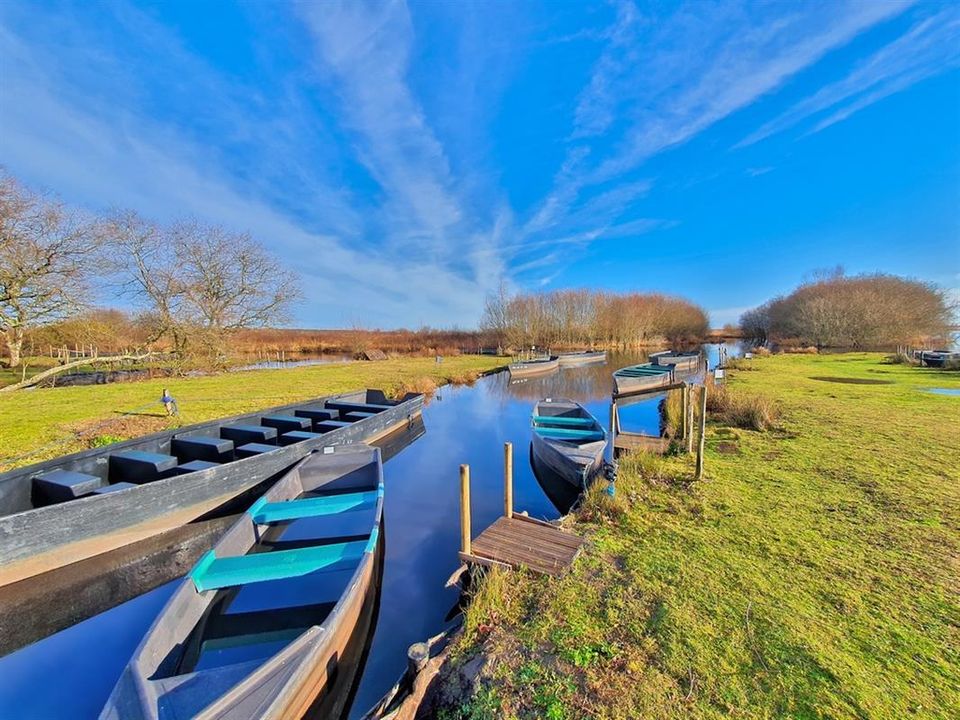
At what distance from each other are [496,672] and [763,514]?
4.91 m

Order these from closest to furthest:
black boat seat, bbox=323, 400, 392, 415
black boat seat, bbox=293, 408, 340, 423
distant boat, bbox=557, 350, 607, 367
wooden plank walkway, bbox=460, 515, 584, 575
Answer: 1. wooden plank walkway, bbox=460, 515, 584, 575
2. black boat seat, bbox=293, 408, 340, 423
3. black boat seat, bbox=323, 400, 392, 415
4. distant boat, bbox=557, 350, 607, 367

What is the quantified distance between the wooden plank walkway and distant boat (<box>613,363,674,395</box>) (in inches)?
505

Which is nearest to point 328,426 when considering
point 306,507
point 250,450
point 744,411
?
point 250,450

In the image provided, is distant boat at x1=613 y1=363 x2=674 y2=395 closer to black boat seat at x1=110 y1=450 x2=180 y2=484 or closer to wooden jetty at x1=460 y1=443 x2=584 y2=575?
wooden jetty at x1=460 y1=443 x2=584 y2=575

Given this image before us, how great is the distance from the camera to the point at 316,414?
11469 millimetres

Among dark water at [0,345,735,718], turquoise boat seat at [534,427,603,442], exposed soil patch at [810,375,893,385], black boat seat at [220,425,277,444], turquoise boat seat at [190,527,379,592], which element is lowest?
dark water at [0,345,735,718]

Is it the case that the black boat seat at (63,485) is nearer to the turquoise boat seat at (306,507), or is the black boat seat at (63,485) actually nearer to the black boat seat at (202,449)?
the black boat seat at (202,449)

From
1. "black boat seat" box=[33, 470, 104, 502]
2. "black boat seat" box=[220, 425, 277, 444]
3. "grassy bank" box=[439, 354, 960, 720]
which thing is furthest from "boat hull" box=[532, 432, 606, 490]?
"black boat seat" box=[33, 470, 104, 502]

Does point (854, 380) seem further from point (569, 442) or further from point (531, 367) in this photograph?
point (569, 442)

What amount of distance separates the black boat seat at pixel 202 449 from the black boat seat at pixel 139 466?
86 centimetres

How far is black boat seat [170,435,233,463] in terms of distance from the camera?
791 cm

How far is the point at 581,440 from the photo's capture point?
31.7ft

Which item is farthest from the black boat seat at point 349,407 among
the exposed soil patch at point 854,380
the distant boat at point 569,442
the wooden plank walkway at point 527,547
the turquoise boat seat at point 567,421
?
the exposed soil patch at point 854,380

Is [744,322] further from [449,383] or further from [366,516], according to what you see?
[366,516]
